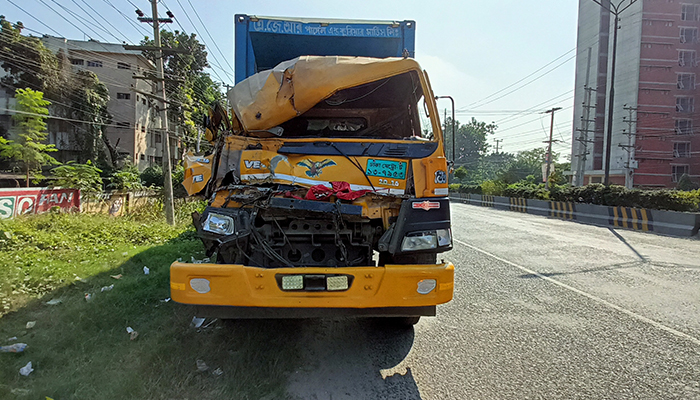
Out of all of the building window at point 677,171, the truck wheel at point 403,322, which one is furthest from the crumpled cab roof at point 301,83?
the building window at point 677,171

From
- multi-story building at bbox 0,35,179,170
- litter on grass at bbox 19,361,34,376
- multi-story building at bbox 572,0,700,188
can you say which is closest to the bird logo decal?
litter on grass at bbox 19,361,34,376

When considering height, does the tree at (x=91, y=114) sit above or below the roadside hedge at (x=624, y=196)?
above

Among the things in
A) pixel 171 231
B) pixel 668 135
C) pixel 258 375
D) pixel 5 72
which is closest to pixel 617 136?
pixel 668 135

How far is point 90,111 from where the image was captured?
2952 cm

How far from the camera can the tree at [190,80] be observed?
30.6 metres

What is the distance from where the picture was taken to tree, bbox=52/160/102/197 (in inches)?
543

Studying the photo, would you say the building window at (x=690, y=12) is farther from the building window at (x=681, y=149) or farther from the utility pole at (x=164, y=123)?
the utility pole at (x=164, y=123)

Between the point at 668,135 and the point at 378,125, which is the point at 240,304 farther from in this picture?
the point at 668,135

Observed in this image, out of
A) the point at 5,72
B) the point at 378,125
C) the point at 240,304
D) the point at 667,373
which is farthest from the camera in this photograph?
the point at 5,72

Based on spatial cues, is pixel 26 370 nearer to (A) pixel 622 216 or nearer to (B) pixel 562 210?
(A) pixel 622 216

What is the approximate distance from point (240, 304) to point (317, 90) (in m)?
1.87

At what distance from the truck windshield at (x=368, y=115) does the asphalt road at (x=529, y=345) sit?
2.02m

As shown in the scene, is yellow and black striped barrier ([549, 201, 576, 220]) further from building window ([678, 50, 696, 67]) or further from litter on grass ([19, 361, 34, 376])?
building window ([678, 50, 696, 67])

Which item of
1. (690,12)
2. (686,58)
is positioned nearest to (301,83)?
(686,58)
